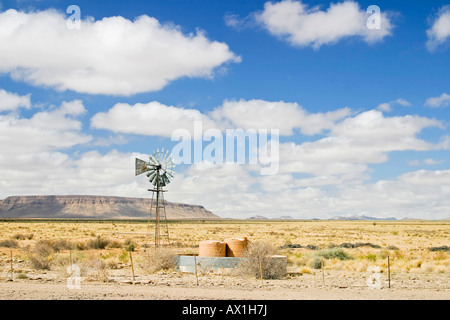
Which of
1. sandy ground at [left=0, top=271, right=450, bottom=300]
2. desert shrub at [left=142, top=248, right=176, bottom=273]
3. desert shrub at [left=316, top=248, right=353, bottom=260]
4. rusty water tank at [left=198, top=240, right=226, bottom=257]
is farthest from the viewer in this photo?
desert shrub at [left=316, top=248, right=353, bottom=260]

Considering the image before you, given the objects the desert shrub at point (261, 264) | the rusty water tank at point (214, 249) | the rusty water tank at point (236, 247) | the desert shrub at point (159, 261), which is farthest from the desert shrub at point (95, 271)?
the desert shrub at point (261, 264)

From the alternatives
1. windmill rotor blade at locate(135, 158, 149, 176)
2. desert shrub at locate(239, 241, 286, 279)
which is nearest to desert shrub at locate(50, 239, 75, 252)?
windmill rotor blade at locate(135, 158, 149, 176)

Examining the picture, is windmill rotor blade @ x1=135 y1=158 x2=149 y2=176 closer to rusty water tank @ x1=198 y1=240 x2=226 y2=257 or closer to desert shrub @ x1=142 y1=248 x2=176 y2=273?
desert shrub @ x1=142 y1=248 x2=176 y2=273

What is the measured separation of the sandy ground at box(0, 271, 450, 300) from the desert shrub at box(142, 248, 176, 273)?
4.45ft

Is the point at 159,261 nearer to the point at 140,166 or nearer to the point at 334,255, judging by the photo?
the point at 140,166

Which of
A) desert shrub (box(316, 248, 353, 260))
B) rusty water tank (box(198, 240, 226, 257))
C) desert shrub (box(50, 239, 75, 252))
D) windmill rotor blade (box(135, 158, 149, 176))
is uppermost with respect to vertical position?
windmill rotor blade (box(135, 158, 149, 176))

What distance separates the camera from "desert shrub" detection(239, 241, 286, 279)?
23.7 m

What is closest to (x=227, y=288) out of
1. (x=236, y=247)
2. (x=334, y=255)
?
(x=236, y=247)

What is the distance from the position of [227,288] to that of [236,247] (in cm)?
632

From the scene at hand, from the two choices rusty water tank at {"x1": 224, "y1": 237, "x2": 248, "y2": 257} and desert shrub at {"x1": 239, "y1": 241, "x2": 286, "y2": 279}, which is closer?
desert shrub at {"x1": 239, "y1": 241, "x2": 286, "y2": 279}

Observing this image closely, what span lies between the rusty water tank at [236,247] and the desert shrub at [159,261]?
10.2 ft

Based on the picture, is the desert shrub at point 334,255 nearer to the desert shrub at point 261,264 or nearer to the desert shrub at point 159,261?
the desert shrub at point 261,264

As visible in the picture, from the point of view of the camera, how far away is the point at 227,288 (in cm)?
1959
